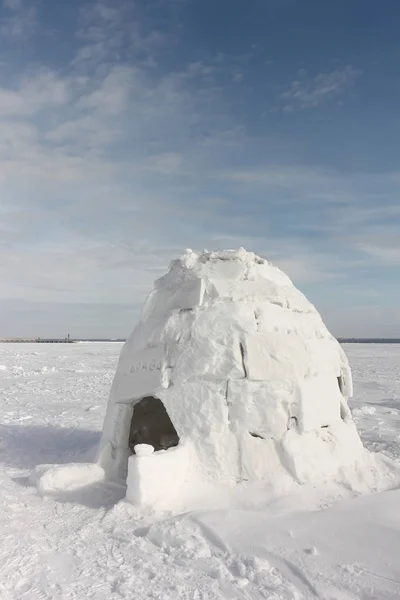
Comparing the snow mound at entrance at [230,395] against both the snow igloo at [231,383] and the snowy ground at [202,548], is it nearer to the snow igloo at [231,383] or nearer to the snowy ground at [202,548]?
the snow igloo at [231,383]

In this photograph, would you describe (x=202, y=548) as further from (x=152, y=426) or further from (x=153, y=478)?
(x=152, y=426)

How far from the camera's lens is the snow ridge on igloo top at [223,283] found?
20.5 ft

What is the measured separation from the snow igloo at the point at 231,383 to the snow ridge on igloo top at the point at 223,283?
15 millimetres

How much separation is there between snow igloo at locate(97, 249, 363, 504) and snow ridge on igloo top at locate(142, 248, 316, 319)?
0.05ft

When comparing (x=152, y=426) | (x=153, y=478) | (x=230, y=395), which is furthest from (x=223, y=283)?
(x=152, y=426)

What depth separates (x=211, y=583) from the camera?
3.66m

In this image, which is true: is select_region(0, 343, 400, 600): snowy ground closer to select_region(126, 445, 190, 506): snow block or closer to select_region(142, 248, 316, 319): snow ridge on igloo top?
select_region(126, 445, 190, 506): snow block

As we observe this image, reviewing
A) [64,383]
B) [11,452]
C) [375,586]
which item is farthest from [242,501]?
[64,383]

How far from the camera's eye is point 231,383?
550cm

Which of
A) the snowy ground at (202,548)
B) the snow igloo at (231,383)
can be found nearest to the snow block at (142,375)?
the snow igloo at (231,383)

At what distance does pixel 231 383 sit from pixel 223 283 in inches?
54.5

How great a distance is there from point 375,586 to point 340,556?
0.38 m

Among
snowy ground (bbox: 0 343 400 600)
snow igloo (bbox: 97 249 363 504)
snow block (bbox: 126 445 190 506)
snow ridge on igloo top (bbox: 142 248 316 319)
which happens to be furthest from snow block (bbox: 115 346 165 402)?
snowy ground (bbox: 0 343 400 600)

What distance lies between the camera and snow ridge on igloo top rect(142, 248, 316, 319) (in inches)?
246
